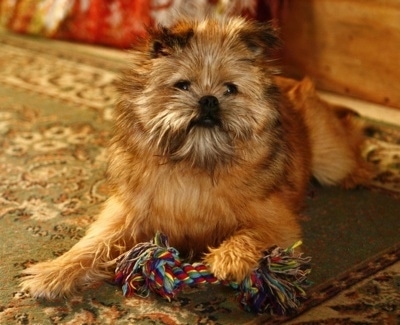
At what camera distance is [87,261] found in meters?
2.19

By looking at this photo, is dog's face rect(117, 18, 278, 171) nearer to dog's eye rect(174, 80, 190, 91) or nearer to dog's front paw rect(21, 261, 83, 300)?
dog's eye rect(174, 80, 190, 91)

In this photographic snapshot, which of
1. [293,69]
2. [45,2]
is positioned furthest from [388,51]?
[45,2]

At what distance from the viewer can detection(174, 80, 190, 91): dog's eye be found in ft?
6.83

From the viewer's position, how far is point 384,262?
7.56ft

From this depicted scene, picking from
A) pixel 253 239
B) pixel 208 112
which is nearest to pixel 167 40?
pixel 208 112

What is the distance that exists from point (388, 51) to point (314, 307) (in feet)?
7.36

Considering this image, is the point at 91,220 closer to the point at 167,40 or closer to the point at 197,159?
the point at 197,159

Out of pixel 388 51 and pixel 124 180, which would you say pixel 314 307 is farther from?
pixel 388 51

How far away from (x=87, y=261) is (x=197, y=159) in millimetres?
437

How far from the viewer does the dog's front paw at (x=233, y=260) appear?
202 centimetres

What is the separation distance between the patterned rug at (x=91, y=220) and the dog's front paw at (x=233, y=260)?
0.09 meters

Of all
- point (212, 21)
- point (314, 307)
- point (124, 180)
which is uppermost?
point (212, 21)

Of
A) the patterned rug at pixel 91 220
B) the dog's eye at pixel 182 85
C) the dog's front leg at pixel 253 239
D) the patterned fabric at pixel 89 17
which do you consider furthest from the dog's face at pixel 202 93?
the patterned fabric at pixel 89 17

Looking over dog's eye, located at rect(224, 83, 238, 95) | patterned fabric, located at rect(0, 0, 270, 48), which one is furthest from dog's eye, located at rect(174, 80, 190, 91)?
patterned fabric, located at rect(0, 0, 270, 48)
